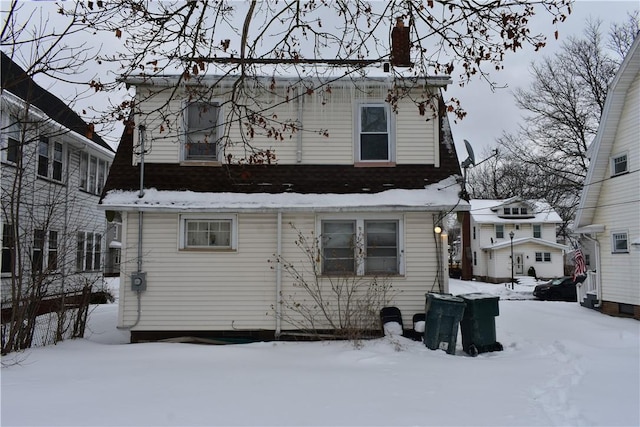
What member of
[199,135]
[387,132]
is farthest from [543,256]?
[199,135]

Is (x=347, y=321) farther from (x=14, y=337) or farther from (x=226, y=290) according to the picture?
(x=14, y=337)

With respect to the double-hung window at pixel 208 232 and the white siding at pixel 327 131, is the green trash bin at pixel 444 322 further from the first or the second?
the double-hung window at pixel 208 232

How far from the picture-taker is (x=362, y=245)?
9398 millimetres

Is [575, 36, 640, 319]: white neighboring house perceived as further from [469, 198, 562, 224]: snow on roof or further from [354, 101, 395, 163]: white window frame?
[469, 198, 562, 224]: snow on roof

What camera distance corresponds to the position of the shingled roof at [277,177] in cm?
930

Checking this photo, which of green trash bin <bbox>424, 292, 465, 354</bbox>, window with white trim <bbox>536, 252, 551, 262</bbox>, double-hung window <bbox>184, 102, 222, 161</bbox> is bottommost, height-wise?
green trash bin <bbox>424, 292, 465, 354</bbox>

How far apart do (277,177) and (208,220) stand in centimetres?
169

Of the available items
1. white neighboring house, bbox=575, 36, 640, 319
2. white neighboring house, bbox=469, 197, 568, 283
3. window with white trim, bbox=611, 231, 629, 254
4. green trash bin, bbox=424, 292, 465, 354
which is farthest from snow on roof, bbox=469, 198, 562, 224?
green trash bin, bbox=424, 292, 465, 354

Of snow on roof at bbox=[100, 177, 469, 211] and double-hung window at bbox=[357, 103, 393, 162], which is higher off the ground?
double-hung window at bbox=[357, 103, 393, 162]

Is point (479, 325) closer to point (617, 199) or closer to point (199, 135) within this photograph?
point (199, 135)

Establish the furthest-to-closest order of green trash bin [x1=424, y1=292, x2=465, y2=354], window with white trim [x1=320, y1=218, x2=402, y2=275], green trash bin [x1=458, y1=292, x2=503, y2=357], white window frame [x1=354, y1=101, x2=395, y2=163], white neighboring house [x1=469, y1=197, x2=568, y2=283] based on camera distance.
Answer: white neighboring house [x1=469, y1=197, x2=568, y2=283]
white window frame [x1=354, y1=101, x2=395, y2=163]
window with white trim [x1=320, y1=218, x2=402, y2=275]
green trash bin [x1=458, y1=292, x2=503, y2=357]
green trash bin [x1=424, y1=292, x2=465, y2=354]

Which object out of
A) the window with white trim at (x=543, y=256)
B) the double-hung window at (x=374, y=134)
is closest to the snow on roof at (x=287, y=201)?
the double-hung window at (x=374, y=134)

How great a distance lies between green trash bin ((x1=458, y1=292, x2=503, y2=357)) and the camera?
8086 millimetres

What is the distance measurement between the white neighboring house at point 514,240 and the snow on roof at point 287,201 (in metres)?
24.2
